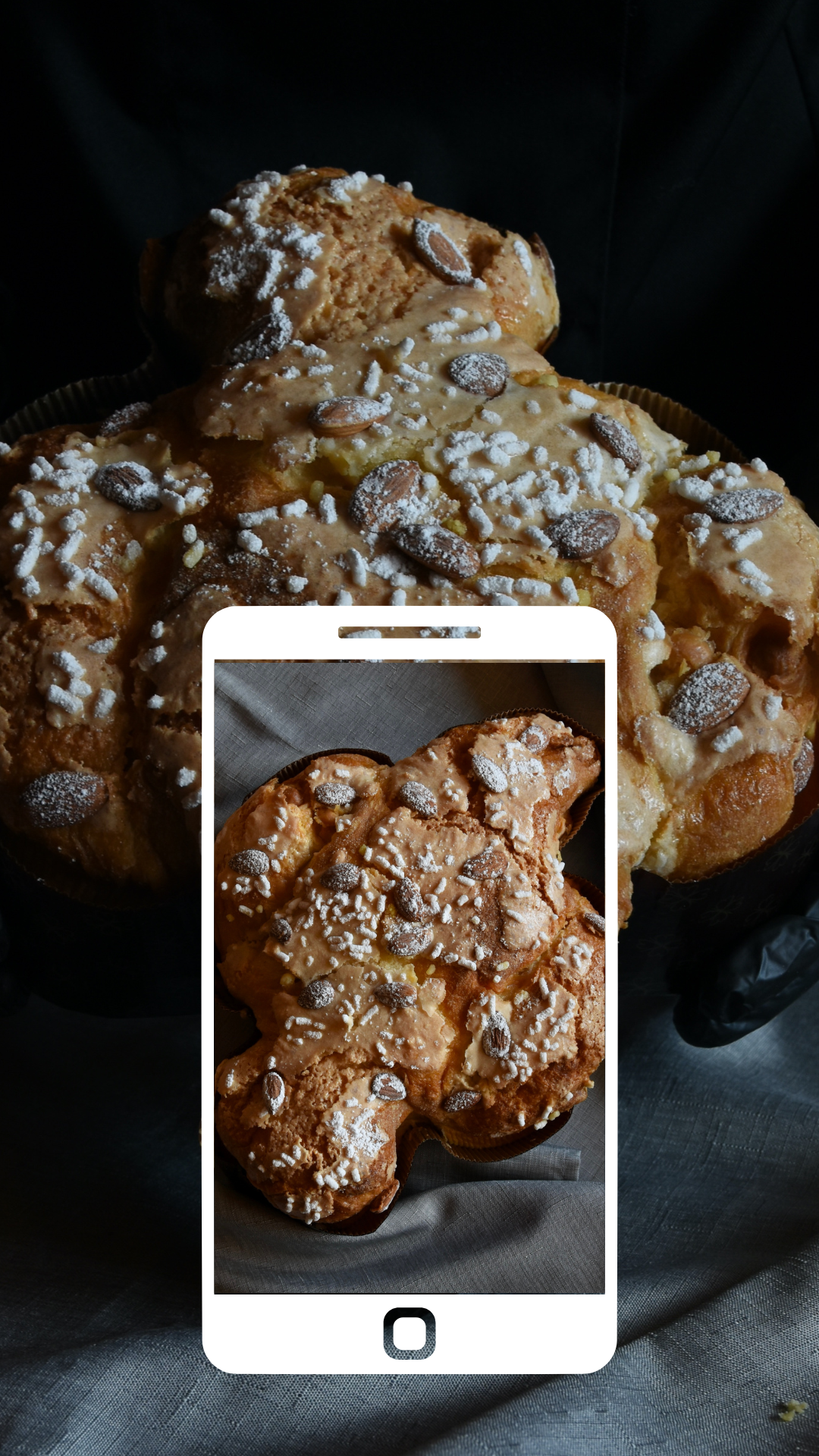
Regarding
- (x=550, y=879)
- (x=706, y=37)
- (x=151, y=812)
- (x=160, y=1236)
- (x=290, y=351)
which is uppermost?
(x=706, y=37)

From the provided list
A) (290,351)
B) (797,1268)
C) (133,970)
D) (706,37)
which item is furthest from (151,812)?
(706,37)

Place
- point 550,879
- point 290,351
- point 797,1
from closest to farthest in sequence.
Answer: point 550,879 → point 290,351 → point 797,1

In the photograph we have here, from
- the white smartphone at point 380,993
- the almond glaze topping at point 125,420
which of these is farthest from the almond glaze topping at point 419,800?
the almond glaze topping at point 125,420

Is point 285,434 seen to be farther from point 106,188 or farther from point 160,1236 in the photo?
point 160,1236

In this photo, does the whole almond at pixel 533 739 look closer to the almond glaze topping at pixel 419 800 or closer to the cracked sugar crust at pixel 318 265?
the almond glaze topping at pixel 419 800

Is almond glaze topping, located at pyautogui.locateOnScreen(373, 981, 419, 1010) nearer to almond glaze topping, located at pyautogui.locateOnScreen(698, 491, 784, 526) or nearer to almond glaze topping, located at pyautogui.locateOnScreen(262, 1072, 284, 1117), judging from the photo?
almond glaze topping, located at pyautogui.locateOnScreen(262, 1072, 284, 1117)

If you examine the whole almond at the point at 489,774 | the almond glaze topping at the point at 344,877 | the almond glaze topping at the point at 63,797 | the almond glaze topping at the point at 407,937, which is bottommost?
the almond glaze topping at the point at 63,797
